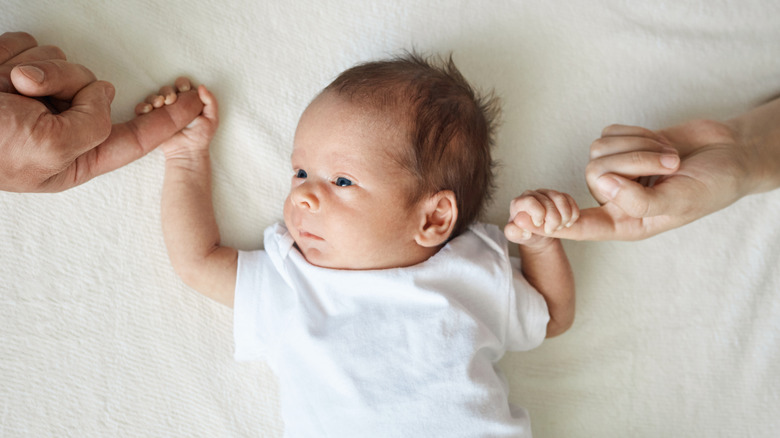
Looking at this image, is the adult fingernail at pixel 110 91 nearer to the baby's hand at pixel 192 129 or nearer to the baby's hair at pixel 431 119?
the baby's hand at pixel 192 129

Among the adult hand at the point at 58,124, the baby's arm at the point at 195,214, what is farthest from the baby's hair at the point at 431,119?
the adult hand at the point at 58,124

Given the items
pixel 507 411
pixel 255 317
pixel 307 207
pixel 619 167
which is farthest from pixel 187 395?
pixel 619 167

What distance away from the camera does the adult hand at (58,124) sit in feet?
3.70

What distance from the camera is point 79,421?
4.58 ft

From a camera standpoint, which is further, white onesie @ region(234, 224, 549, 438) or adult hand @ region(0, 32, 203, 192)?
white onesie @ region(234, 224, 549, 438)

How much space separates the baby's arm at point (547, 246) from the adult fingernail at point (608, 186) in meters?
0.07

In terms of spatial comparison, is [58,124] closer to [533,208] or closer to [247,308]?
[247,308]

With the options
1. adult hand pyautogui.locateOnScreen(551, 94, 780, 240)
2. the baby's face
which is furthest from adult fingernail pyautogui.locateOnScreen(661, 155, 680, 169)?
the baby's face

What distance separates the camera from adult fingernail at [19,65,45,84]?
1.13 meters

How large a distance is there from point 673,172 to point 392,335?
734 millimetres

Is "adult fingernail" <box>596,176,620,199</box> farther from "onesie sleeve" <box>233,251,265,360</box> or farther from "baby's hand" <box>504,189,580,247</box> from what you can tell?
"onesie sleeve" <box>233,251,265,360</box>

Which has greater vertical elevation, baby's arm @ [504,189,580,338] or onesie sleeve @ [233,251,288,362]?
baby's arm @ [504,189,580,338]

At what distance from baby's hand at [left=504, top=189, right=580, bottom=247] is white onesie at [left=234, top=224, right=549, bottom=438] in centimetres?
16

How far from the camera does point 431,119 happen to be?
1.30m
